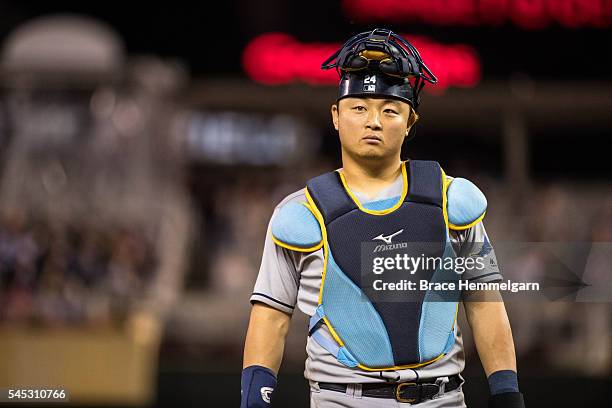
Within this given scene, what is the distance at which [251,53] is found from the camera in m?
14.0

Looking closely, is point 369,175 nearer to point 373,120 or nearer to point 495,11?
point 373,120

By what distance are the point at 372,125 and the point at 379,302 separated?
56cm

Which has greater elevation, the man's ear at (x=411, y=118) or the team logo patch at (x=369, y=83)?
the team logo patch at (x=369, y=83)

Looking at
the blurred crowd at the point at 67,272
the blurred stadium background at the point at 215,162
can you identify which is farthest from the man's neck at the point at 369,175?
the blurred crowd at the point at 67,272

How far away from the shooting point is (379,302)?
9.65 feet

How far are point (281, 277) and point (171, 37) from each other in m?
13.8

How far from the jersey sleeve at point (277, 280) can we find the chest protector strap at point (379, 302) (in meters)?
0.12

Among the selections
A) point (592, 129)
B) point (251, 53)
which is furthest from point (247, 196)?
point (592, 129)

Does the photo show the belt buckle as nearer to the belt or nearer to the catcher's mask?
the belt

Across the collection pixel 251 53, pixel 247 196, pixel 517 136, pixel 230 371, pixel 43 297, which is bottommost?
pixel 230 371

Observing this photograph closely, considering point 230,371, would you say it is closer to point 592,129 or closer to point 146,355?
point 146,355

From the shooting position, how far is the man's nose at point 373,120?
2.96 metres

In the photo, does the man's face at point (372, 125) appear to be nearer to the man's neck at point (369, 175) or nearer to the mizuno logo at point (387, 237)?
the man's neck at point (369, 175)

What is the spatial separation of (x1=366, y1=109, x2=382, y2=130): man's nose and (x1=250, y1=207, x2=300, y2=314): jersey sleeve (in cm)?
42
